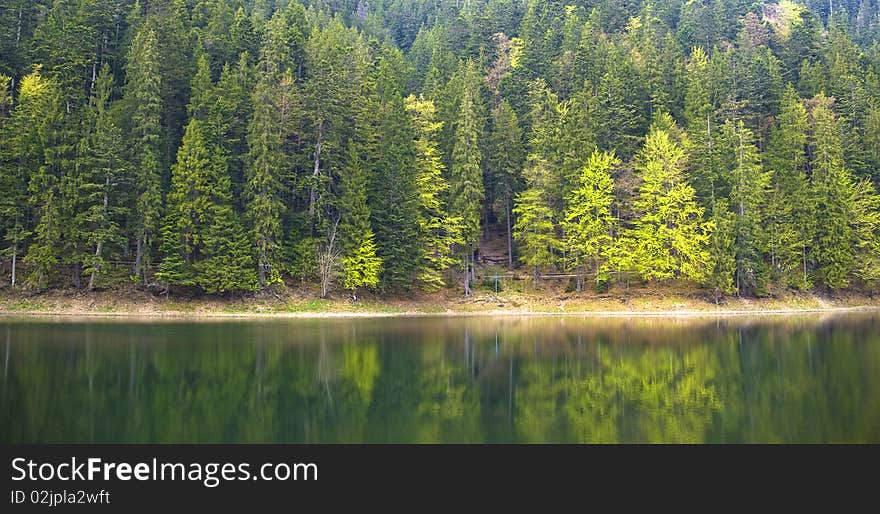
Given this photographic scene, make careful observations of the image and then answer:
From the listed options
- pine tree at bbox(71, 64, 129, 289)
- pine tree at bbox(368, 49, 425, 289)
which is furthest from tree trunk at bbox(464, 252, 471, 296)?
pine tree at bbox(71, 64, 129, 289)

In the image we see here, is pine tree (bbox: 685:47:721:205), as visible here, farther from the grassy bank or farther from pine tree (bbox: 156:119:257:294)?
pine tree (bbox: 156:119:257:294)

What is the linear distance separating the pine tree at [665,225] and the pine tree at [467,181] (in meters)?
12.4

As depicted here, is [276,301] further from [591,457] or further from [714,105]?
[714,105]

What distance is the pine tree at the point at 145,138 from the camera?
160 feet

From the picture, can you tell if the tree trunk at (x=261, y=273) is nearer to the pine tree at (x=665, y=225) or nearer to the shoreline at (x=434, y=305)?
the shoreline at (x=434, y=305)

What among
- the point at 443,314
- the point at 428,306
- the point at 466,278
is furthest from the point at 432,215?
the point at 443,314

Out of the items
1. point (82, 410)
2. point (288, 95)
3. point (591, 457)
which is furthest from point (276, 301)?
point (591, 457)

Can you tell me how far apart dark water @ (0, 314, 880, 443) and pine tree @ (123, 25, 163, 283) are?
50.5ft

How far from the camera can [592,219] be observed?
5766 centimetres

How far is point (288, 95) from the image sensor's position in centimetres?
5478

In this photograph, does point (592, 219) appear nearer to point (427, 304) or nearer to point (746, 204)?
point (746, 204)

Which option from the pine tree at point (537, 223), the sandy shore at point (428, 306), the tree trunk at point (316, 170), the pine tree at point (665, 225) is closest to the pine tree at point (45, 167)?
the sandy shore at point (428, 306)

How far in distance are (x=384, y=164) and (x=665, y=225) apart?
2357cm

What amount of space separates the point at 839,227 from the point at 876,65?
32969 mm
